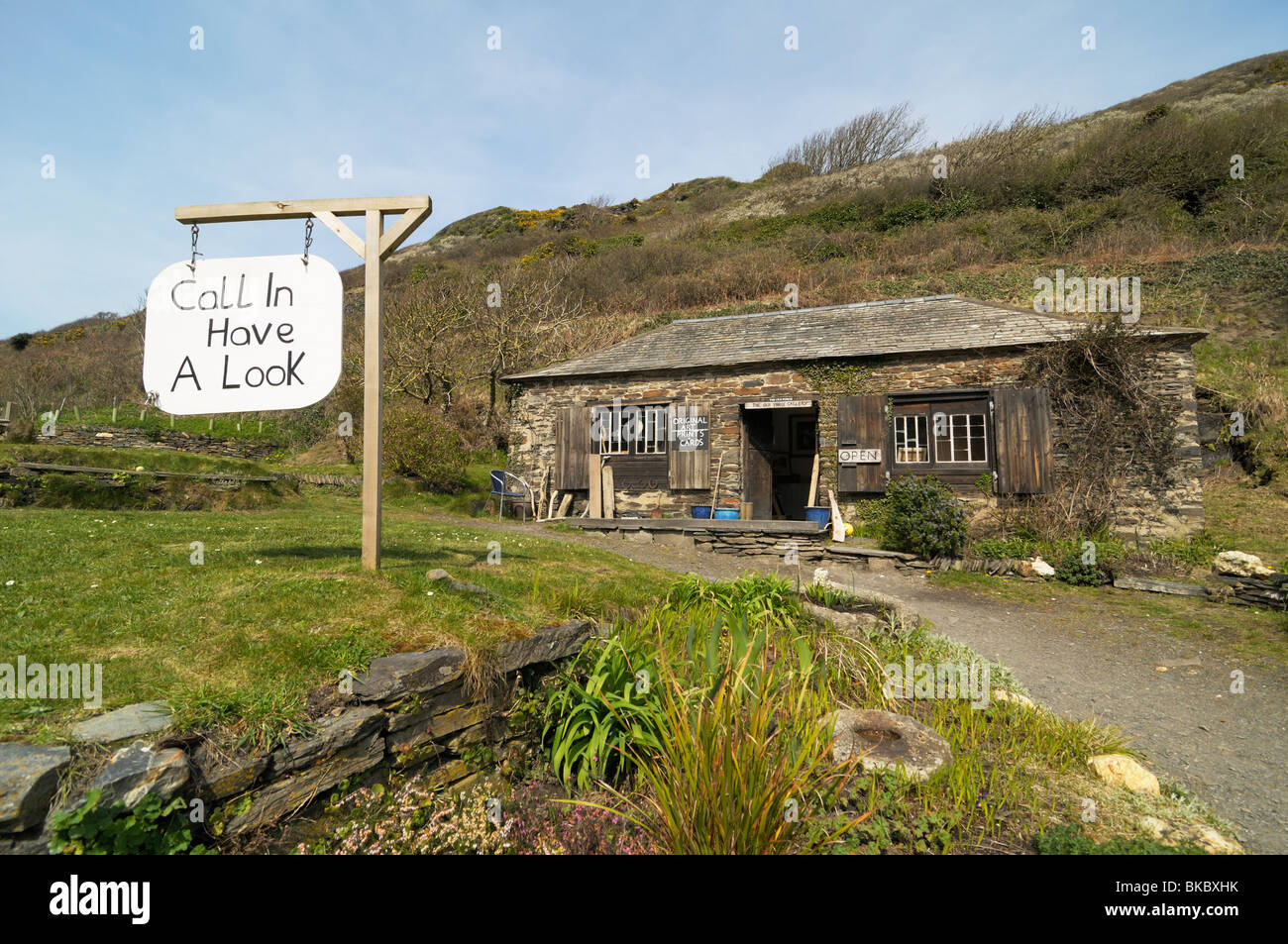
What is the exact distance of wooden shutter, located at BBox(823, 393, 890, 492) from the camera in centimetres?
1272

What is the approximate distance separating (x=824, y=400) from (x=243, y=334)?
430 inches

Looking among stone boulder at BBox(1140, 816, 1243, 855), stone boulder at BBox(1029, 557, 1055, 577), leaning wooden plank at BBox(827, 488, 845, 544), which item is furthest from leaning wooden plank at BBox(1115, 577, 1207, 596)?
stone boulder at BBox(1140, 816, 1243, 855)

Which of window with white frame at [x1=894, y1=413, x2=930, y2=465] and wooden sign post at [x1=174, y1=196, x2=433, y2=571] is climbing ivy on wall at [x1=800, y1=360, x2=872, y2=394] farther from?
wooden sign post at [x1=174, y1=196, x2=433, y2=571]

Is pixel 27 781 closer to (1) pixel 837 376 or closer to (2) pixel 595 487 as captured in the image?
(2) pixel 595 487

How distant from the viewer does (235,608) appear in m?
3.95

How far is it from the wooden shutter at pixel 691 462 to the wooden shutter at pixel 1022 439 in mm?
5624

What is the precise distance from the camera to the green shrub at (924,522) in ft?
33.8

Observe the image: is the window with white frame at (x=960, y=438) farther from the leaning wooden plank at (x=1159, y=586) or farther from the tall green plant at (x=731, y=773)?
the tall green plant at (x=731, y=773)

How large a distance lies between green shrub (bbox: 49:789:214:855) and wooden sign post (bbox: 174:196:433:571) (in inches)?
100

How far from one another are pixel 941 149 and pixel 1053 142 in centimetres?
488
